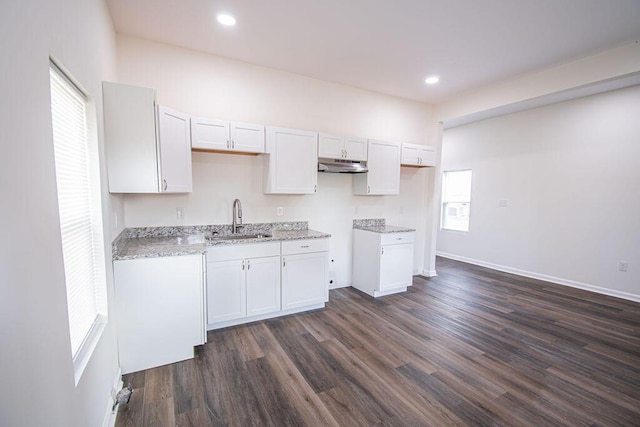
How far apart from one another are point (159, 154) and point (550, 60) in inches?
166

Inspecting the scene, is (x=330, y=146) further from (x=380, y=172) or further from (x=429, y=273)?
(x=429, y=273)

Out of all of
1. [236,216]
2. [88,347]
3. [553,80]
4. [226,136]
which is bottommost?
[88,347]

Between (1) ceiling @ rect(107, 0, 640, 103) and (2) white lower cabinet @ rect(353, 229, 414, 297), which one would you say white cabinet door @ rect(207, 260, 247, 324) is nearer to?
(2) white lower cabinet @ rect(353, 229, 414, 297)

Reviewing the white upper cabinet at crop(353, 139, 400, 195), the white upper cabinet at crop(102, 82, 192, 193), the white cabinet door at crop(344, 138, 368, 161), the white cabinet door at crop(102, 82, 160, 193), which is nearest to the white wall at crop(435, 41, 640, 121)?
the white upper cabinet at crop(353, 139, 400, 195)

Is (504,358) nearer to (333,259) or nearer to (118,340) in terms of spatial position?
(333,259)

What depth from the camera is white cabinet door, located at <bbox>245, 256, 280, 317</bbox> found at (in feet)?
9.83

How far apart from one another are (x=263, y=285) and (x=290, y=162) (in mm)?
1463

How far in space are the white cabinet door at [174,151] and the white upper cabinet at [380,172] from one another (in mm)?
2295

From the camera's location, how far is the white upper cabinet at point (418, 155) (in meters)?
4.25

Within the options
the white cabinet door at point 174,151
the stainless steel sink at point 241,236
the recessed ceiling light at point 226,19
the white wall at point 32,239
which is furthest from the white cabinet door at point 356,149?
the white wall at point 32,239

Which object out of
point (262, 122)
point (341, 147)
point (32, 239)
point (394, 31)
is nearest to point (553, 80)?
point (394, 31)

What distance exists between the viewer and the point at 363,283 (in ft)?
13.3

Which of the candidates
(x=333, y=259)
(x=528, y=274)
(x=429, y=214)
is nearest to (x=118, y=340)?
(x=333, y=259)

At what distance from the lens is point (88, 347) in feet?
4.96
